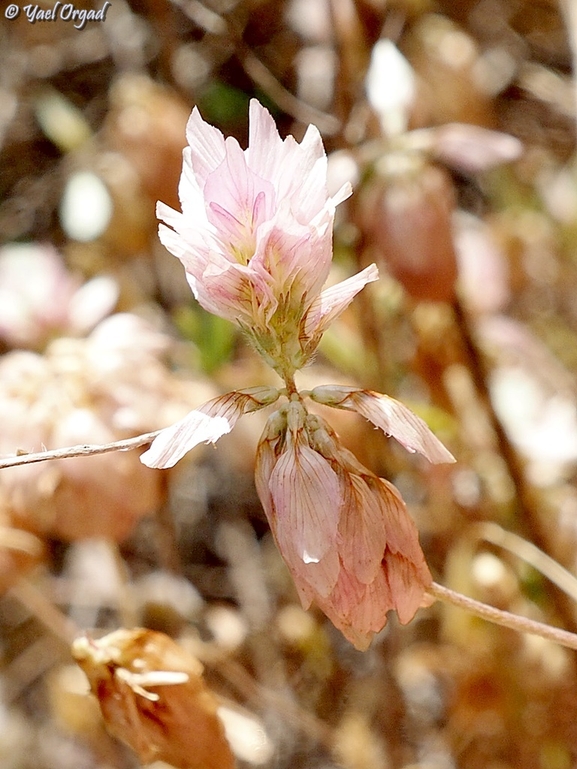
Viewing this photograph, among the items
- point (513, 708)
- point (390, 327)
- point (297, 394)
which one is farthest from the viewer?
point (390, 327)

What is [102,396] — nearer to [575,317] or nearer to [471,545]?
[471,545]

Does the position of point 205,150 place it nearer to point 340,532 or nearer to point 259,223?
point 259,223

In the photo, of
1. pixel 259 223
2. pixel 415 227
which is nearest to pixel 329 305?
→ pixel 259 223

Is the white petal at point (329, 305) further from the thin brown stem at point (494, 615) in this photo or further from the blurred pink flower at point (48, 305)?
the blurred pink flower at point (48, 305)

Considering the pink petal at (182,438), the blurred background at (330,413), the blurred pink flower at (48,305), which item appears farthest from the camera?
the blurred pink flower at (48,305)

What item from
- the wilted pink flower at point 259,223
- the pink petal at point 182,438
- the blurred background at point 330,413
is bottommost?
the blurred background at point 330,413

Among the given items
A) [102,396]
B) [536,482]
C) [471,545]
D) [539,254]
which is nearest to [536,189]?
[539,254]

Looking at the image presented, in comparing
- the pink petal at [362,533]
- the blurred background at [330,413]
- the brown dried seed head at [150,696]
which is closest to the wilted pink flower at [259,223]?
the pink petal at [362,533]
